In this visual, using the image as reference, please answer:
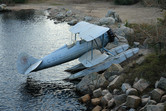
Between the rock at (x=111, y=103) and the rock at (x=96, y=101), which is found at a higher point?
the rock at (x=111, y=103)

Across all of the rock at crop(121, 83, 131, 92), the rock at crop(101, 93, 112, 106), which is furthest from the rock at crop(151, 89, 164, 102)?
the rock at crop(101, 93, 112, 106)

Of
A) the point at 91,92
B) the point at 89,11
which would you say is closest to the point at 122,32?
the point at 91,92

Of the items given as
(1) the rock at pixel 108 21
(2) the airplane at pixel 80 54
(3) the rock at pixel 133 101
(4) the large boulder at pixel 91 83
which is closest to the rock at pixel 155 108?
(3) the rock at pixel 133 101

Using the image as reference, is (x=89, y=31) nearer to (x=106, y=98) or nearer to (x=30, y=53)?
(x=106, y=98)

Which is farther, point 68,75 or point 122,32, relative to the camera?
point 122,32

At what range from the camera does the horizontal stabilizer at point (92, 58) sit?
20359 millimetres

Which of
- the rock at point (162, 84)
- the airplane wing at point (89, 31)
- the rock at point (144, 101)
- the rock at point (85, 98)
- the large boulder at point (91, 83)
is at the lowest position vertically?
the rock at point (85, 98)

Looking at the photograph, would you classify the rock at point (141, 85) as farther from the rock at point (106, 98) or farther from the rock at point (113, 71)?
the rock at point (113, 71)

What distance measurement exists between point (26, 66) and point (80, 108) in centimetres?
654

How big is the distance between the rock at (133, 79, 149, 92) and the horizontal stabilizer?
492 centimetres

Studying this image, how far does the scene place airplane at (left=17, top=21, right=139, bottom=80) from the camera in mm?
20328

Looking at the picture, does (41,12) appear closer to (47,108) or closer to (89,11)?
(89,11)

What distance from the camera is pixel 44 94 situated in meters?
19.2

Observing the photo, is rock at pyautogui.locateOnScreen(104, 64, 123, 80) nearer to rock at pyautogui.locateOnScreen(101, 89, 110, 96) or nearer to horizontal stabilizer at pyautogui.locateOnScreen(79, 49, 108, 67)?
horizontal stabilizer at pyautogui.locateOnScreen(79, 49, 108, 67)
